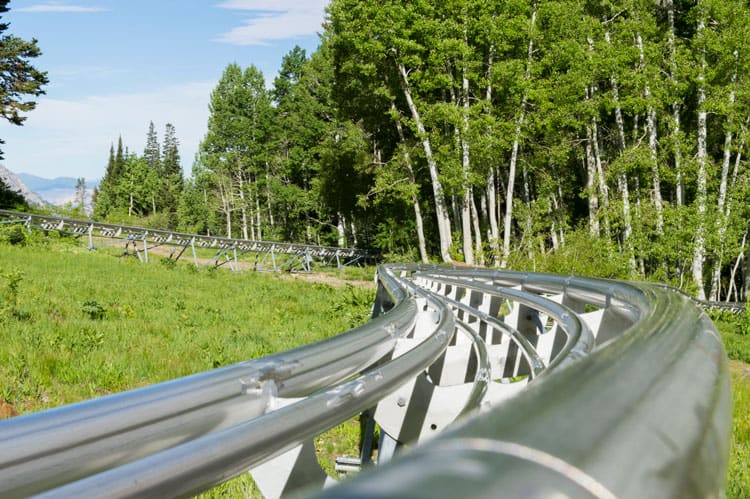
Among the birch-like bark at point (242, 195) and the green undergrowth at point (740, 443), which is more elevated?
the birch-like bark at point (242, 195)

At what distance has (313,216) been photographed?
6022cm

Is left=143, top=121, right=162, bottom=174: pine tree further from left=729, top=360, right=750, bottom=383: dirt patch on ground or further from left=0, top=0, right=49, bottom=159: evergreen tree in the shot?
left=729, top=360, right=750, bottom=383: dirt patch on ground

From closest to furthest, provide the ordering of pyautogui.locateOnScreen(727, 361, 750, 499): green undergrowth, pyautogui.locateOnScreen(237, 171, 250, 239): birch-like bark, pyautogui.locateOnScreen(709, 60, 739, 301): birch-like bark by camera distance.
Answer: pyautogui.locateOnScreen(727, 361, 750, 499): green undergrowth → pyautogui.locateOnScreen(709, 60, 739, 301): birch-like bark → pyautogui.locateOnScreen(237, 171, 250, 239): birch-like bark

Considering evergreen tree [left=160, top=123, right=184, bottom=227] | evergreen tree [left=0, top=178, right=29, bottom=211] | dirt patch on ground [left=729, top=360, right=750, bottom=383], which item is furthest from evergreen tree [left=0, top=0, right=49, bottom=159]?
evergreen tree [left=160, top=123, right=184, bottom=227]

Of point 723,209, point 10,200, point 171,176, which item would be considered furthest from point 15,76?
point 171,176

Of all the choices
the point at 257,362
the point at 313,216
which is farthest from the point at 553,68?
the point at 313,216

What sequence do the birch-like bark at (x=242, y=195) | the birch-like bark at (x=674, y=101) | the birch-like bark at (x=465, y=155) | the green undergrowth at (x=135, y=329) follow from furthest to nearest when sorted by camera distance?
the birch-like bark at (x=242, y=195) → the birch-like bark at (x=465, y=155) → the birch-like bark at (x=674, y=101) → the green undergrowth at (x=135, y=329)

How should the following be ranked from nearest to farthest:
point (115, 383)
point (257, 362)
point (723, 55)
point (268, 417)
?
point (268, 417) → point (257, 362) → point (115, 383) → point (723, 55)

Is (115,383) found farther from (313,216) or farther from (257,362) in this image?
(313,216)

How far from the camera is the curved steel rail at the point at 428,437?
46 cm

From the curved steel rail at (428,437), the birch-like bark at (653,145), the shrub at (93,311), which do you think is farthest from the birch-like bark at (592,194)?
the curved steel rail at (428,437)

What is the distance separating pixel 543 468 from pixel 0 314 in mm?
9025

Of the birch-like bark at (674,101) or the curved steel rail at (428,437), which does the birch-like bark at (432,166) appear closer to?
the birch-like bark at (674,101)

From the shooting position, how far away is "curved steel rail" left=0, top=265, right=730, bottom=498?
18.1 inches
